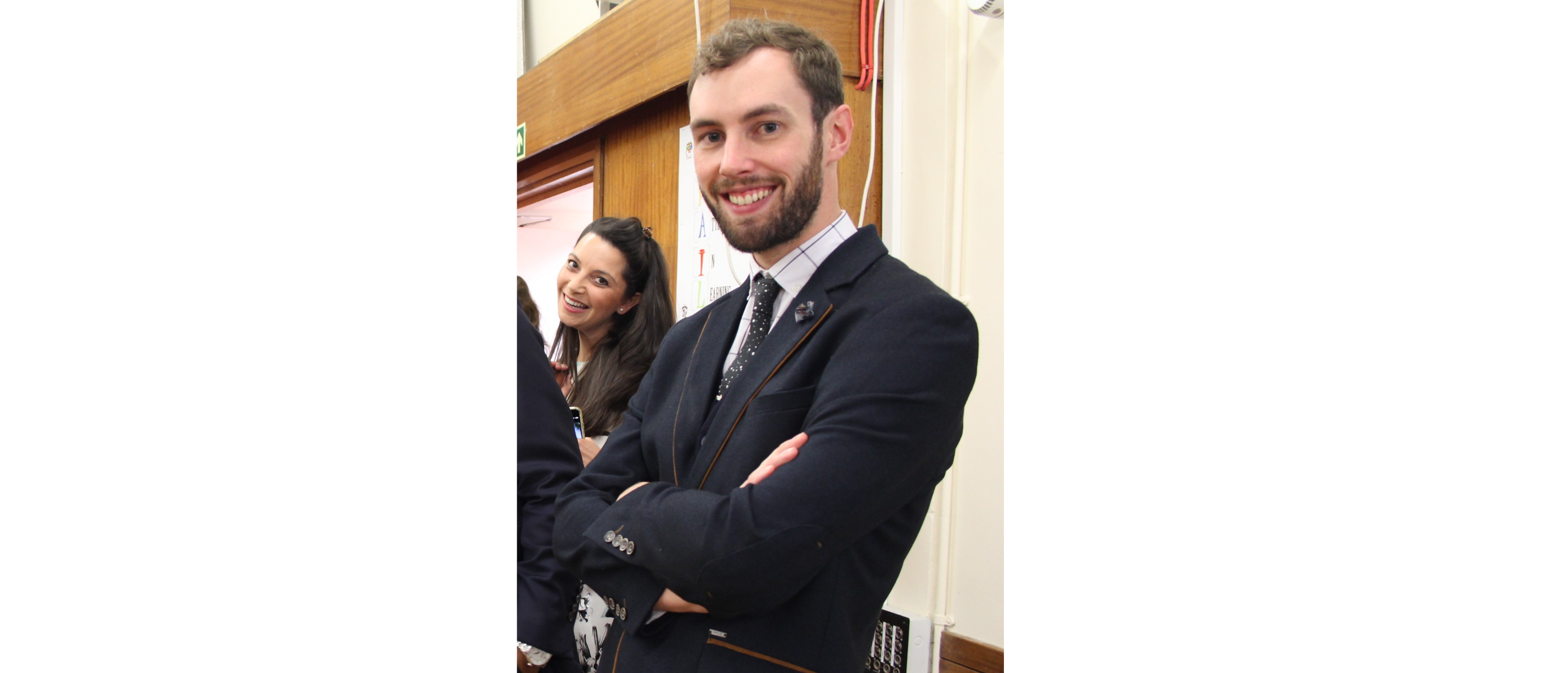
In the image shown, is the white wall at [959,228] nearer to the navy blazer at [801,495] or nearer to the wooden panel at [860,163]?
the wooden panel at [860,163]

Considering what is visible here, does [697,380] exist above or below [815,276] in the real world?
below

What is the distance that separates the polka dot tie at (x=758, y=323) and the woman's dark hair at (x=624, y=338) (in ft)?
1.81

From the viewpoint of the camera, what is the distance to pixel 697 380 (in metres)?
1.15

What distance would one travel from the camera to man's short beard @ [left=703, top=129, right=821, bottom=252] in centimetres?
108

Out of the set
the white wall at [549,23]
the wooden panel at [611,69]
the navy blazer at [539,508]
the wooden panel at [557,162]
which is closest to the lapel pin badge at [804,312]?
the navy blazer at [539,508]

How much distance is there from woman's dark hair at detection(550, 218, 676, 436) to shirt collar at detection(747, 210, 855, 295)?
0.61m

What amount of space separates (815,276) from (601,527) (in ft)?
1.26

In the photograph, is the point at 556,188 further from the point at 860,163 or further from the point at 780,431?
the point at 780,431

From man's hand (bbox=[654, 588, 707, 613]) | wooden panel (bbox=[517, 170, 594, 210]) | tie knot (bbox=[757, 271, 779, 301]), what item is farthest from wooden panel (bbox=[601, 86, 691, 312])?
man's hand (bbox=[654, 588, 707, 613])

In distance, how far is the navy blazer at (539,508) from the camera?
127 cm

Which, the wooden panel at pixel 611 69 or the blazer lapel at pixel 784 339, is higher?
the wooden panel at pixel 611 69
